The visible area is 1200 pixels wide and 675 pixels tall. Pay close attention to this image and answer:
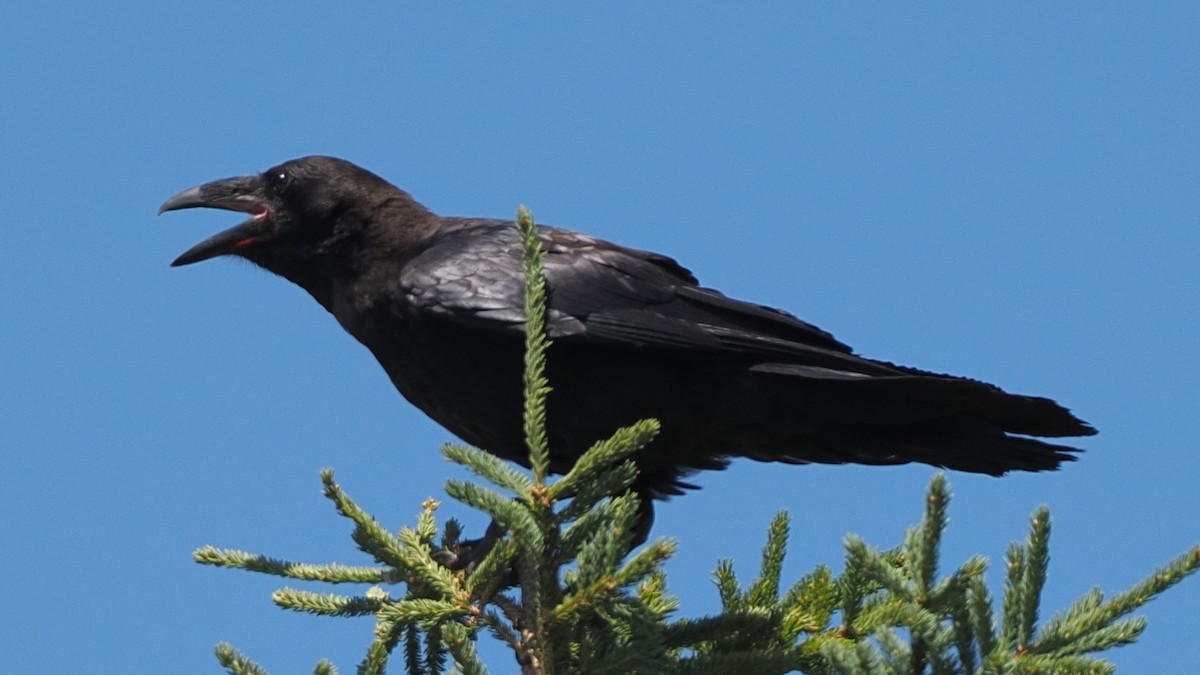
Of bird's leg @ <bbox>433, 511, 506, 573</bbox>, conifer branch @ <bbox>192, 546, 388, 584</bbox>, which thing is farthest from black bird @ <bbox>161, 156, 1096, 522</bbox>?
conifer branch @ <bbox>192, 546, 388, 584</bbox>

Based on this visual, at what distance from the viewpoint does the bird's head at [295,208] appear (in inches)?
237

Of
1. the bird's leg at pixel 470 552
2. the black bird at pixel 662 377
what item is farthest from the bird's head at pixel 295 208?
the bird's leg at pixel 470 552

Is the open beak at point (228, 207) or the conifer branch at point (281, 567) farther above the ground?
the open beak at point (228, 207)

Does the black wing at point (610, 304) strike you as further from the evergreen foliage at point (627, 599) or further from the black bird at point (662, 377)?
the evergreen foliage at point (627, 599)

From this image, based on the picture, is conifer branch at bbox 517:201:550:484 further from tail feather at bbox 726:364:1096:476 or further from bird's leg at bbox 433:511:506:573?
tail feather at bbox 726:364:1096:476

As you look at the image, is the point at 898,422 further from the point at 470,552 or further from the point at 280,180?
the point at 280,180

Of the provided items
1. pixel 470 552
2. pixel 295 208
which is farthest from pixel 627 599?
pixel 295 208

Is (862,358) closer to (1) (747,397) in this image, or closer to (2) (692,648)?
(1) (747,397)

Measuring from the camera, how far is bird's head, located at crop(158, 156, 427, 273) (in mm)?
6023

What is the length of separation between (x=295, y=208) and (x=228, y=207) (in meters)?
0.35

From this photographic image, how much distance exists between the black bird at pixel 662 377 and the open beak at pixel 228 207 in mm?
855

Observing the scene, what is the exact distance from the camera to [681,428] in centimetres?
516

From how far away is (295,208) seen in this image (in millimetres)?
6117

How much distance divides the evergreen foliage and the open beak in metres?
2.27
